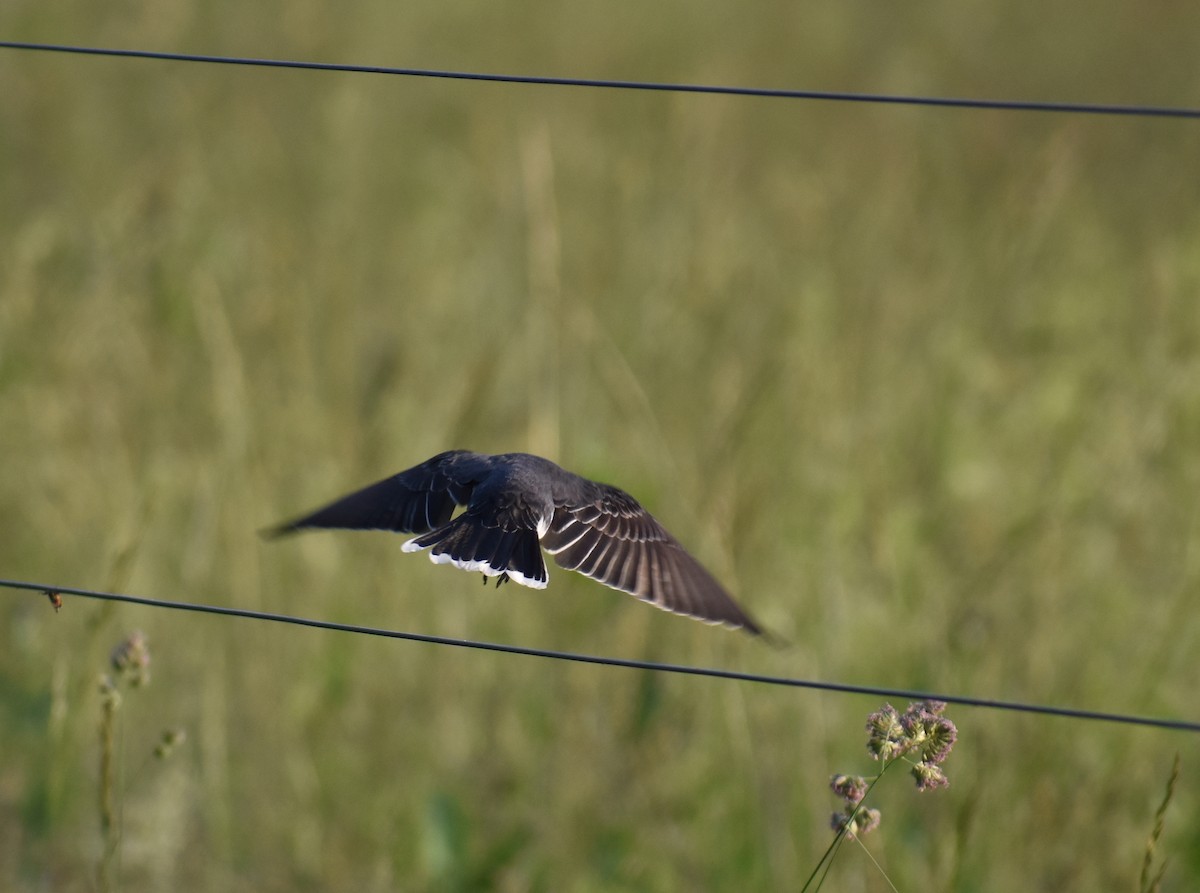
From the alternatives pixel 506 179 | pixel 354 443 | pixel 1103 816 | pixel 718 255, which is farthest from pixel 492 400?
pixel 1103 816

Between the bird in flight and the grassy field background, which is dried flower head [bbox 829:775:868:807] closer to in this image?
the bird in flight

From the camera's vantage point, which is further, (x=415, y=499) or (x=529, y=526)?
(x=415, y=499)

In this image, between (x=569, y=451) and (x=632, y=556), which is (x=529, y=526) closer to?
(x=632, y=556)

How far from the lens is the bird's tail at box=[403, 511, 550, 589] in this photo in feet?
7.37

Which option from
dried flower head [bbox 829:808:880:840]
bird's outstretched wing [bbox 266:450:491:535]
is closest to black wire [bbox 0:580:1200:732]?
dried flower head [bbox 829:808:880:840]

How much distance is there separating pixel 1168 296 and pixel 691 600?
2.10 m

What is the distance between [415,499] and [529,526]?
13.6 inches

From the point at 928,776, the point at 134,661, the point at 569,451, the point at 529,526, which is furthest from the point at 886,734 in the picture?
the point at 569,451

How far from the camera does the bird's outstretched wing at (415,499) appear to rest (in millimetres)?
2658

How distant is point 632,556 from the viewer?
7.89 feet

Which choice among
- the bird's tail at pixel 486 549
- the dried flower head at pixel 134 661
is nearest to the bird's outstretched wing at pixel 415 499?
the bird's tail at pixel 486 549

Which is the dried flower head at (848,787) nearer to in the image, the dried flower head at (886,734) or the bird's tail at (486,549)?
the dried flower head at (886,734)

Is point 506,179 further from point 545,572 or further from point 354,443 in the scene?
point 545,572

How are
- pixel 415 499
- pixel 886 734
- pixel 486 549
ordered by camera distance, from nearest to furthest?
1. pixel 886 734
2. pixel 486 549
3. pixel 415 499
